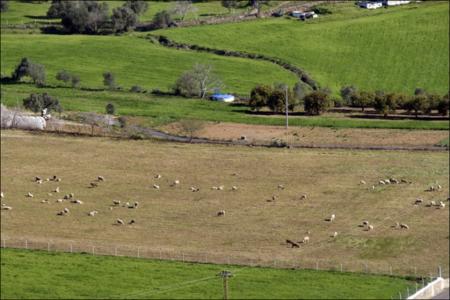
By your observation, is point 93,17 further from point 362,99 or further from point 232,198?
point 232,198

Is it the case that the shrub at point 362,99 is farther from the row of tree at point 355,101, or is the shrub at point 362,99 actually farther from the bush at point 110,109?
the bush at point 110,109

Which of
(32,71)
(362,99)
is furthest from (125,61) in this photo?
(362,99)

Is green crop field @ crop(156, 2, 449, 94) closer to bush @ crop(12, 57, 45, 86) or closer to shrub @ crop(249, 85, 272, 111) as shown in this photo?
shrub @ crop(249, 85, 272, 111)

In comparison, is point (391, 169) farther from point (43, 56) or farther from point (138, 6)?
point (138, 6)

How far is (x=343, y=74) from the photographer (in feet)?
491

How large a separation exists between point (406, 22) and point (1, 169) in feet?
249

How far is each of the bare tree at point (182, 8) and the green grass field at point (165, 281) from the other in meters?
96.6

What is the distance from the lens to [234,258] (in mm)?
77750

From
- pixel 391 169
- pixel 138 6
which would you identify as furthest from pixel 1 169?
pixel 138 6

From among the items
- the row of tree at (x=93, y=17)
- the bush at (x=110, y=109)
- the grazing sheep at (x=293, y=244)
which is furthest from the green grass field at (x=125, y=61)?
the grazing sheep at (x=293, y=244)

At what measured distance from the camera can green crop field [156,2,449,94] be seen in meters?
148

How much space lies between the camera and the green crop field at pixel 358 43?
14812cm

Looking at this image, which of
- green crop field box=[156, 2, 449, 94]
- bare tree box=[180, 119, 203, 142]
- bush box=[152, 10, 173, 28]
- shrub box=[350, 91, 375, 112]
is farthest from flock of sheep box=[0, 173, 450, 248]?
bush box=[152, 10, 173, 28]

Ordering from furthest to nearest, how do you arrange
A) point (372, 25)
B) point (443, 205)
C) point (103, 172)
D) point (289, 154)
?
point (372, 25), point (289, 154), point (103, 172), point (443, 205)
